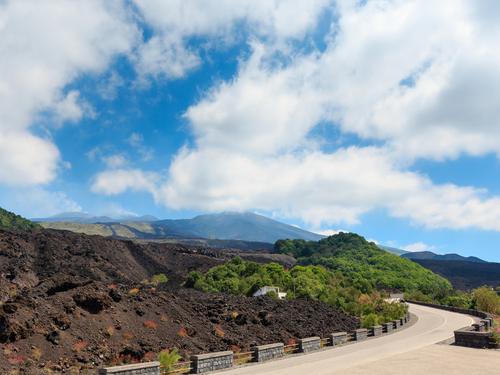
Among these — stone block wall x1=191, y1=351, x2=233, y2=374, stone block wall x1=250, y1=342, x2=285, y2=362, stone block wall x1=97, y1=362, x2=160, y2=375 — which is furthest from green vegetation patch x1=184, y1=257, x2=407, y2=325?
stone block wall x1=97, y1=362, x2=160, y2=375

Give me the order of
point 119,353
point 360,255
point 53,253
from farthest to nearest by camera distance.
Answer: point 360,255 < point 53,253 < point 119,353

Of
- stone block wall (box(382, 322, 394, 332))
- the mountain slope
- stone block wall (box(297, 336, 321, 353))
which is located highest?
the mountain slope

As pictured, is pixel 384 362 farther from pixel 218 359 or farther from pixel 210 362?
pixel 210 362

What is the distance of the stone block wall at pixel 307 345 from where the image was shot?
21783mm

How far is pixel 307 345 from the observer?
22172mm

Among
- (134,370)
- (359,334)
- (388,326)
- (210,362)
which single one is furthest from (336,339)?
(134,370)

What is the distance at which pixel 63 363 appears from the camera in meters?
17.1

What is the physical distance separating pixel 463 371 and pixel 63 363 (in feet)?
61.4

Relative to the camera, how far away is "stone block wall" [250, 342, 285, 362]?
19109mm

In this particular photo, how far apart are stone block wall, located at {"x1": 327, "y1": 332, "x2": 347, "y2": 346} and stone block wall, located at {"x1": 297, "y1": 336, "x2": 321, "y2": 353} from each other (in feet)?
5.16

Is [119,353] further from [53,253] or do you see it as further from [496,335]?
[53,253]

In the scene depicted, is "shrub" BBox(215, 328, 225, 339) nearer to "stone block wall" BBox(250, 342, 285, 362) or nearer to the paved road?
"stone block wall" BBox(250, 342, 285, 362)

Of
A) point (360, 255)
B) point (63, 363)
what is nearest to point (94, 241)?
point (63, 363)

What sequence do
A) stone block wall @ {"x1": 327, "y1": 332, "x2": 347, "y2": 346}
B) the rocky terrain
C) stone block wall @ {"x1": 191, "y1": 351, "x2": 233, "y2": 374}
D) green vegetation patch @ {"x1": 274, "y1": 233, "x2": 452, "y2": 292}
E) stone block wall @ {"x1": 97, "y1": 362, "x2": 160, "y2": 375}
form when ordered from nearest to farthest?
1. stone block wall @ {"x1": 97, "y1": 362, "x2": 160, "y2": 375}
2. stone block wall @ {"x1": 191, "y1": 351, "x2": 233, "y2": 374}
3. the rocky terrain
4. stone block wall @ {"x1": 327, "y1": 332, "x2": 347, "y2": 346}
5. green vegetation patch @ {"x1": 274, "y1": 233, "x2": 452, "y2": 292}
